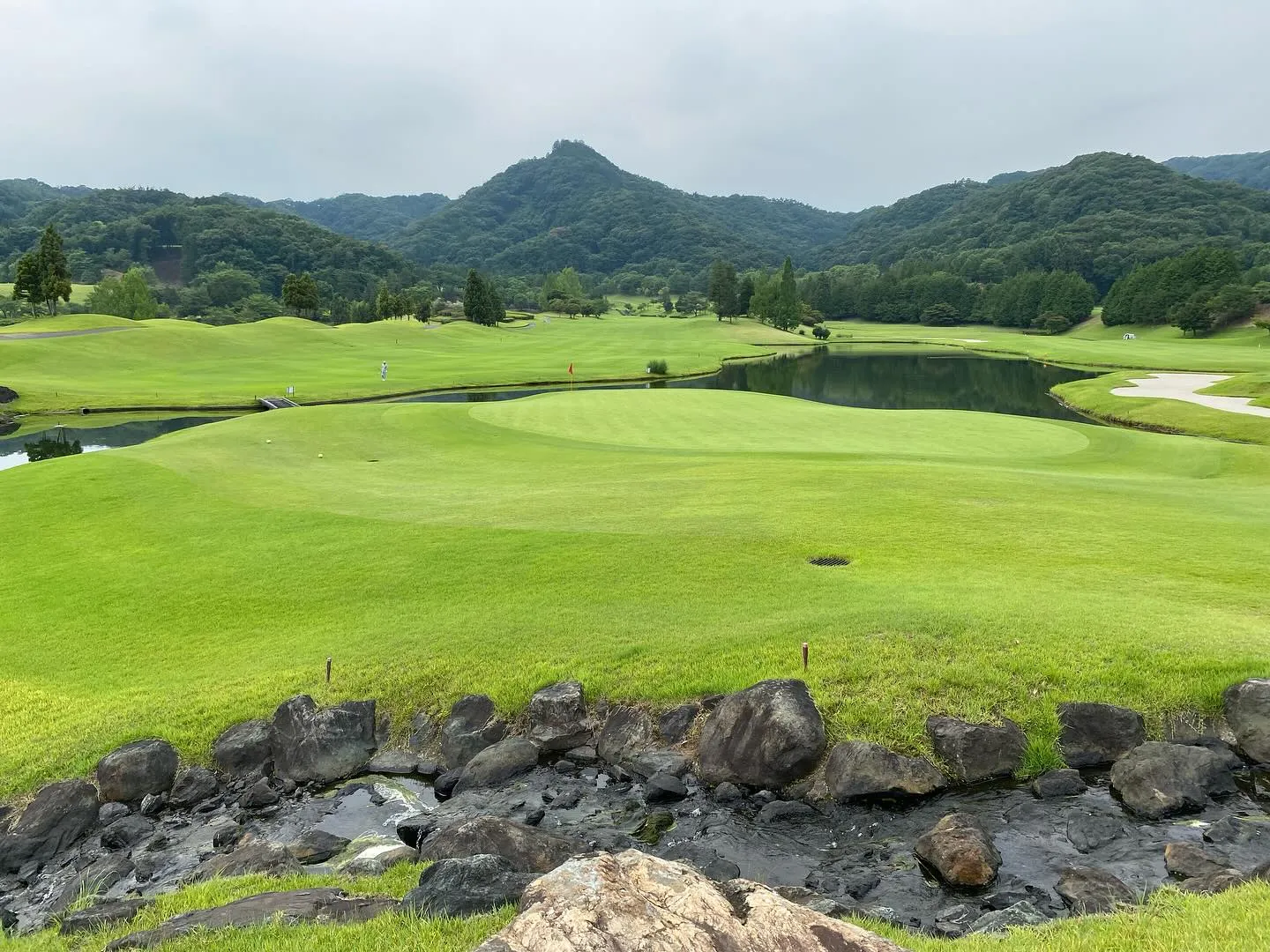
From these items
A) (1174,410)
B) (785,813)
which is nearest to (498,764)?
(785,813)

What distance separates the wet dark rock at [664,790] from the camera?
9.92 meters

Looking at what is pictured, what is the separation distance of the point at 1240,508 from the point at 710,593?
625 inches

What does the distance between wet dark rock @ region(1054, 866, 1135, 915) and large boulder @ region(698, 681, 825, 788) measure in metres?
3.16

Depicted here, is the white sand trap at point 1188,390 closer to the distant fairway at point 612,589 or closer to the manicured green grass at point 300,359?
the distant fairway at point 612,589

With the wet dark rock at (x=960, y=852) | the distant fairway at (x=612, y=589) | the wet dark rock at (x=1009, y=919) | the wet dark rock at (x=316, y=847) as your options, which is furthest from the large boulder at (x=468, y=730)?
the wet dark rock at (x=1009, y=919)

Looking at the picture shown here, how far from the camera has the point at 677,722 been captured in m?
10.9

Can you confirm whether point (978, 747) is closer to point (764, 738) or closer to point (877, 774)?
point (877, 774)

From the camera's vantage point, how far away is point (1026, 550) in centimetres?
1583

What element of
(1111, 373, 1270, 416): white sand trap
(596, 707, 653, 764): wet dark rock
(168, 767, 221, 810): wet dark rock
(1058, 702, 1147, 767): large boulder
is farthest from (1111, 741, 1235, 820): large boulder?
(1111, 373, 1270, 416): white sand trap

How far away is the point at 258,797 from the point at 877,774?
28.5ft

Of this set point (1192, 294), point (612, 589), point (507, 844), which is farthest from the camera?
point (1192, 294)

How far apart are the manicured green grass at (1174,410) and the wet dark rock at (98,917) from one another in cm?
4885

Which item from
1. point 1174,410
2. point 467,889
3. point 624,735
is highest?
point 1174,410

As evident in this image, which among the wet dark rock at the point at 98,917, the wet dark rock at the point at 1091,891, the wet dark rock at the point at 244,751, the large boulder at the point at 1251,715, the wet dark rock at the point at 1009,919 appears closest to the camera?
the wet dark rock at the point at 98,917
